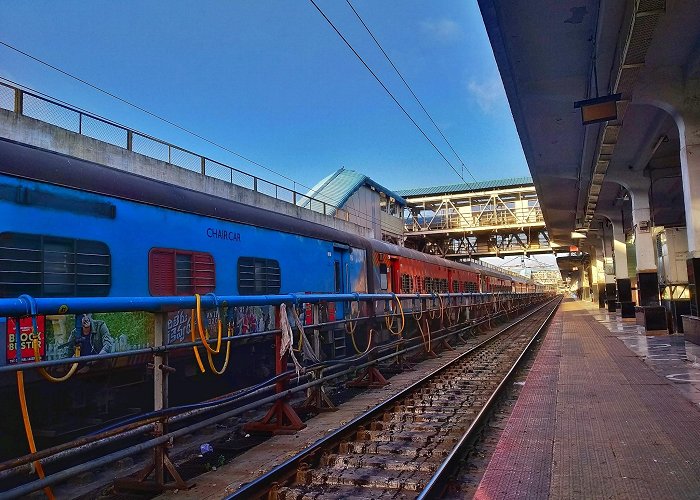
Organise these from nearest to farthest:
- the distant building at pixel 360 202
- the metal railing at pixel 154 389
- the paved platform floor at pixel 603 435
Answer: the metal railing at pixel 154 389 → the paved platform floor at pixel 603 435 → the distant building at pixel 360 202

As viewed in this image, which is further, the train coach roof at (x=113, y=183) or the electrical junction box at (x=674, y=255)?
the electrical junction box at (x=674, y=255)

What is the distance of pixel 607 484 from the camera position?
13.9 feet

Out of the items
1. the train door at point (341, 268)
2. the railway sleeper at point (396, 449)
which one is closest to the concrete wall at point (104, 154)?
the train door at point (341, 268)

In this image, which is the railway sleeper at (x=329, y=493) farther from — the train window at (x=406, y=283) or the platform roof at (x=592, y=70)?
the train window at (x=406, y=283)

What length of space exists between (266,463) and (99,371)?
2186 mm

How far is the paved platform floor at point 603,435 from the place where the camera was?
13.9 feet

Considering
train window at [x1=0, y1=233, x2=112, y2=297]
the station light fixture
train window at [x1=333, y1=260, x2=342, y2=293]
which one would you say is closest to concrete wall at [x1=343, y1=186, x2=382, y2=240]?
train window at [x1=333, y1=260, x2=342, y2=293]

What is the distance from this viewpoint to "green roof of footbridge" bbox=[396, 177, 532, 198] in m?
50.4

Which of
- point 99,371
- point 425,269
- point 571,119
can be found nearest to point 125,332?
point 99,371

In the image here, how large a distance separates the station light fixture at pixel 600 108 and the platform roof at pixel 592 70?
0.30m

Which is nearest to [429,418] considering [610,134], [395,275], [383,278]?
[610,134]

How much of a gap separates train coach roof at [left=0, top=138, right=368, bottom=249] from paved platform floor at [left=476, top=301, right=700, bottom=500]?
17.6 ft

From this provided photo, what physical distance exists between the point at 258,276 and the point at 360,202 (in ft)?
114

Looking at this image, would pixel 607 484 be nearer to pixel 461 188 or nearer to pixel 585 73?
pixel 585 73
